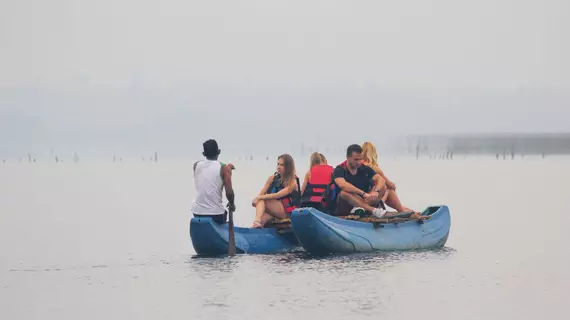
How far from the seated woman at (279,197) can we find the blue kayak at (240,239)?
44cm

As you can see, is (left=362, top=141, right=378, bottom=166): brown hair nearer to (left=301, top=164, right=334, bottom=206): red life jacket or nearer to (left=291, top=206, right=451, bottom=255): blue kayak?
(left=301, top=164, right=334, bottom=206): red life jacket

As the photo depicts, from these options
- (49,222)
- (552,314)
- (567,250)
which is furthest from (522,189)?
Result: (552,314)

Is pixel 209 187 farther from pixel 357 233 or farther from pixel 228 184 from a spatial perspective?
pixel 357 233

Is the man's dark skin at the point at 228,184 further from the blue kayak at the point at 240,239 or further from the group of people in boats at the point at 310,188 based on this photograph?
the blue kayak at the point at 240,239

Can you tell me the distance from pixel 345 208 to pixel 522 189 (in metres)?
49.9

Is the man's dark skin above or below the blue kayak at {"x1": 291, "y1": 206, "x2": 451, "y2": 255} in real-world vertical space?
above

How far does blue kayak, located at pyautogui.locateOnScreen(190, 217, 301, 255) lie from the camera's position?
31375mm

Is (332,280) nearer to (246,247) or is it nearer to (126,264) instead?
(246,247)

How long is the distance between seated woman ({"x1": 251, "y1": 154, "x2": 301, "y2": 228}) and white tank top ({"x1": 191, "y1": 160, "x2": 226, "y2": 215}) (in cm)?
144

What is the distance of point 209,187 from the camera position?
103 ft

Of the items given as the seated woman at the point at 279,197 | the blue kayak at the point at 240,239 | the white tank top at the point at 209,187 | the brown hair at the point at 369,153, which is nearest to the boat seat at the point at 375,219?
the brown hair at the point at 369,153

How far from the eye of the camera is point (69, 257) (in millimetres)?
37031

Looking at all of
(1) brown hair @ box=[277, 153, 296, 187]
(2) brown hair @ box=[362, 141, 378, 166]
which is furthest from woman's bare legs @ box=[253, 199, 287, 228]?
(2) brown hair @ box=[362, 141, 378, 166]

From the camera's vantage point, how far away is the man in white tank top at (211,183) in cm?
3127
